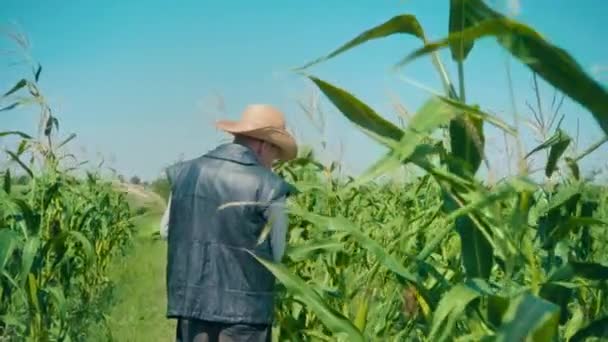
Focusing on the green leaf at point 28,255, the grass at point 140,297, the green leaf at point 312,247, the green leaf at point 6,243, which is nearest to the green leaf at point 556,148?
the green leaf at point 312,247

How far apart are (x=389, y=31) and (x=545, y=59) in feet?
0.86

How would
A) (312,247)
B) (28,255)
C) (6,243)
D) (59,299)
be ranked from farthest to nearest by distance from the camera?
(59,299) < (28,255) < (6,243) < (312,247)

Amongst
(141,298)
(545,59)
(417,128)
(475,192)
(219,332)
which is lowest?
(141,298)

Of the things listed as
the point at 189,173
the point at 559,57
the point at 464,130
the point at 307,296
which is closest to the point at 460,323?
the point at 307,296

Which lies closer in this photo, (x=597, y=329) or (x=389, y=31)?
(x=389, y=31)

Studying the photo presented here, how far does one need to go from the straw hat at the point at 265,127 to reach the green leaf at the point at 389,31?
85.6 inches

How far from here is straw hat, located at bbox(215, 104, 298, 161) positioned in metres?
3.51

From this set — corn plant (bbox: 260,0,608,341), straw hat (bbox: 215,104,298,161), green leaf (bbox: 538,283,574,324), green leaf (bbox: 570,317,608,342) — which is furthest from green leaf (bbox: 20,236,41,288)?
green leaf (bbox: 570,317,608,342)

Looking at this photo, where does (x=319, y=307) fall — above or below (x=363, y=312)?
above

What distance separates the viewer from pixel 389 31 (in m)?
1.34

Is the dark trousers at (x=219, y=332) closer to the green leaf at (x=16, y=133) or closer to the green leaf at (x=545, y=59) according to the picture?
the green leaf at (x=16, y=133)

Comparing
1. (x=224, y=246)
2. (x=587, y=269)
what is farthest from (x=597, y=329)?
(x=224, y=246)

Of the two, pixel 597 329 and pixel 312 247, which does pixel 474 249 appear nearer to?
pixel 597 329

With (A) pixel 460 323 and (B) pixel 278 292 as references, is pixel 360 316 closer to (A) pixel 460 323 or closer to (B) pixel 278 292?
(A) pixel 460 323
